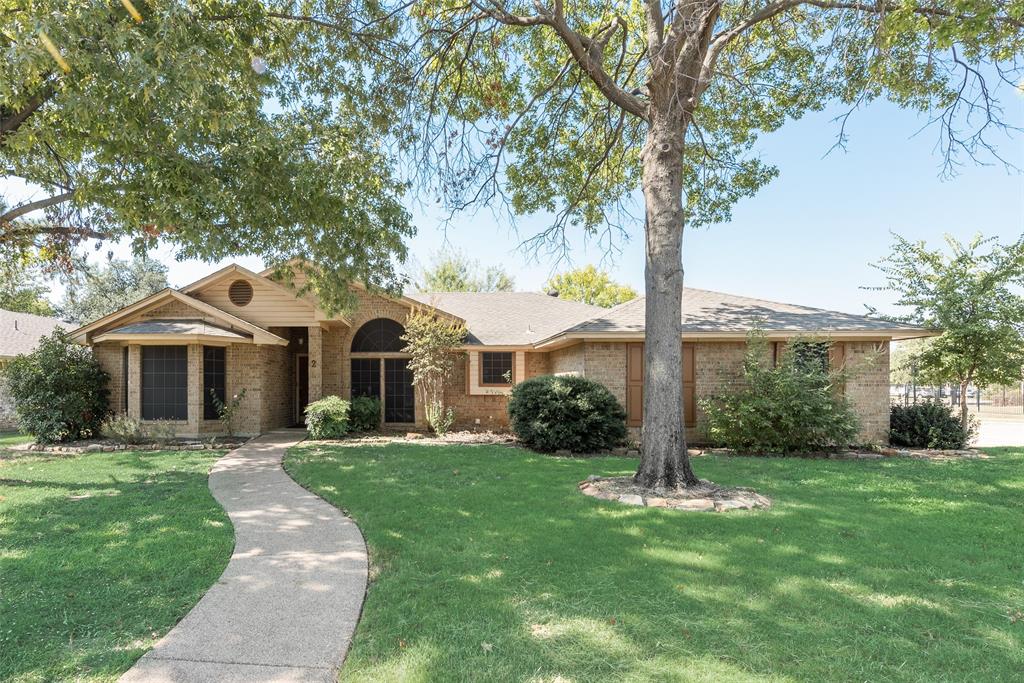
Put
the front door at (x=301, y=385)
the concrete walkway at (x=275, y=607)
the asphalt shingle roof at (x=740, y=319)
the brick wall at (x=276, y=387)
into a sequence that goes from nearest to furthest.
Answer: the concrete walkway at (x=275, y=607) → the asphalt shingle roof at (x=740, y=319) → the brick wall at (x=276, y=387) → the front door at (x=301, y=385)

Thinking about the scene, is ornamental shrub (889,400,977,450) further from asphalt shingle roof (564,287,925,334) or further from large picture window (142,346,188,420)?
large picture window (142,346,188,420)

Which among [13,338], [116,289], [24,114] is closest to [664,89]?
[24,114]

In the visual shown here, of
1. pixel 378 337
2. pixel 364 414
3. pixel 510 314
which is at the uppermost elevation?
pixel 510 314

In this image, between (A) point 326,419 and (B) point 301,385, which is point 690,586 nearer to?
(A) point 326,419

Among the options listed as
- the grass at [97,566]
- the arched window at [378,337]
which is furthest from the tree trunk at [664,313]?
the arched window at [378,337]

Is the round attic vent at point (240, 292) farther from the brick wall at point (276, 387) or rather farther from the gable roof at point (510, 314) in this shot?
the gable roof at point (510, 314)

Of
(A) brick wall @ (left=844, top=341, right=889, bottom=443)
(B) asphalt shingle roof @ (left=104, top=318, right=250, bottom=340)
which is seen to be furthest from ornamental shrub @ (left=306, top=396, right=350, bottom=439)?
(A) brick wall @ (left=844, top=341, right=889, bottom=443)

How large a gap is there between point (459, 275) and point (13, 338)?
26.3 m

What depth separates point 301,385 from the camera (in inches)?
693

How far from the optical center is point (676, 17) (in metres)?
7.67

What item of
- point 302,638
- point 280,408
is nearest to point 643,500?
point 302,638

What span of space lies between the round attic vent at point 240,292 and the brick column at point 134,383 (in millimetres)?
2700

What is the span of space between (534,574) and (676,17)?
7.86 metres

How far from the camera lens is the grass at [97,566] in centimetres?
323
